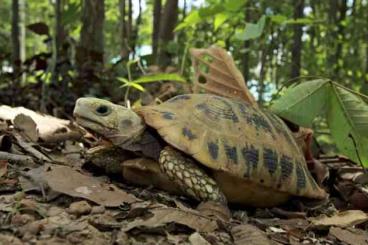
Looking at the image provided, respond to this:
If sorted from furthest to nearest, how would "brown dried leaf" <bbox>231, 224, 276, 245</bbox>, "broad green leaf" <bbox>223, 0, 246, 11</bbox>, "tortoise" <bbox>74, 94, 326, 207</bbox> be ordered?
"broad green leaf" <bbox>223, 0, 246, 11</bbox>, "tortoise" <bbox>74, 94, 326, 207</bbox>, "brown dried leaf" <bbox>231, 224, 276, 245</bbox>

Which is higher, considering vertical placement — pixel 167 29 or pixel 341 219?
→ pixel 167 29

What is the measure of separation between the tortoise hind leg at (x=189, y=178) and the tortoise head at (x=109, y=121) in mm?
239

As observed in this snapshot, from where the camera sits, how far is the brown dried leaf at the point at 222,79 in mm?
3393

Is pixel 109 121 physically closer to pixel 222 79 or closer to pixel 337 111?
pixel 222 79

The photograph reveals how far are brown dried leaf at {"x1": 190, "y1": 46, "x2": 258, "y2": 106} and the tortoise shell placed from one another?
1.82ft

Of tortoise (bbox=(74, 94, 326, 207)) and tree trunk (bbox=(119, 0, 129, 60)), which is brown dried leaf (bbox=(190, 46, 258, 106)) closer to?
tortoise (bbox=(74, 94, 326, 207))

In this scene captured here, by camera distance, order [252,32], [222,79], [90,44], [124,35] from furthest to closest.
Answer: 1. [124,35]
2. [90,44]
3. [252,32]
4. [222,79]

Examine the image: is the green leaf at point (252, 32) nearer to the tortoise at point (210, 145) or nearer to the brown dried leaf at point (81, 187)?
the tortoise at point (210, 145)

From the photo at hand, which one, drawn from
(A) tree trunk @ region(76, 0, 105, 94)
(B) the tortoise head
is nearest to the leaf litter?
(B) the tortoise head

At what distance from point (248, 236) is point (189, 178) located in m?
0.46

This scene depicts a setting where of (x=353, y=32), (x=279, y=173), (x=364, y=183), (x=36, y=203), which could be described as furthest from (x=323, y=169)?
(x=353, y=32)

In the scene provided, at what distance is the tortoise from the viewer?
2.40 metres

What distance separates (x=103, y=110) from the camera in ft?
8.46

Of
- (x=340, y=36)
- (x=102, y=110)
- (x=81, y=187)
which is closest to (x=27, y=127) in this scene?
(x=102, y=110)
